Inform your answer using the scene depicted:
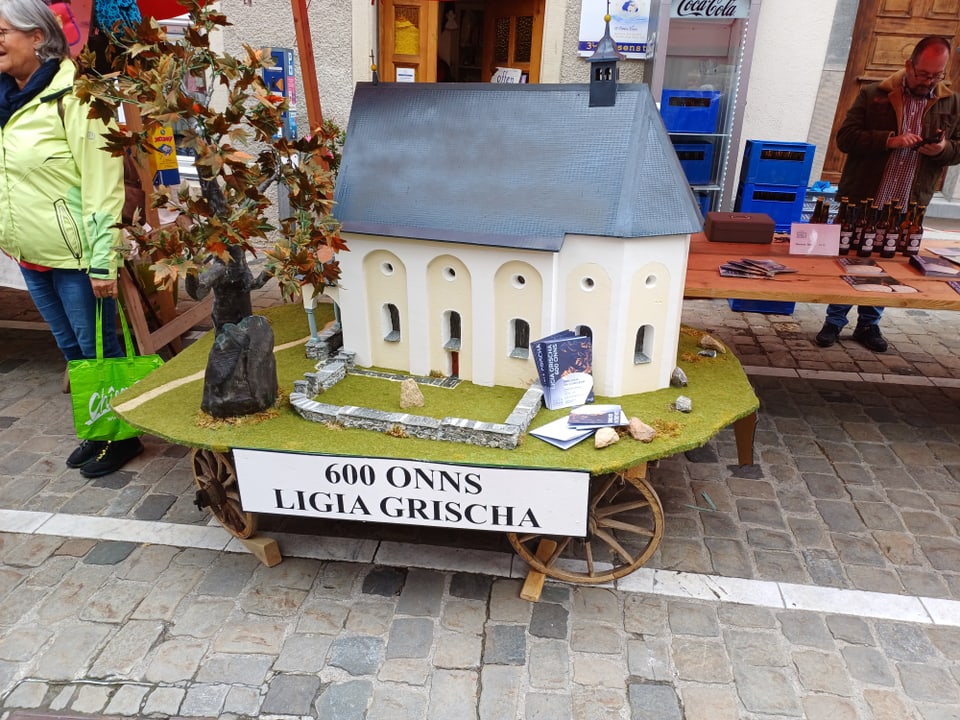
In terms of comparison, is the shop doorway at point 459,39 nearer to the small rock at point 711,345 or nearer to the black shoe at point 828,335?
the black shoe at point 828,335

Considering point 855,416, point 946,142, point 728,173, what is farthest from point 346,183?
point 728,173

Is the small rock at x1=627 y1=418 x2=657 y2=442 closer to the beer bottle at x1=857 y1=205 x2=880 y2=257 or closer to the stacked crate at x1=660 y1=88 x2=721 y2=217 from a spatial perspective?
the beer bottle at x1=857 y1=205 x2=880 y2=257

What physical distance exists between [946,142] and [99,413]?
22.9ft

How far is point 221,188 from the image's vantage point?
328 centimetres

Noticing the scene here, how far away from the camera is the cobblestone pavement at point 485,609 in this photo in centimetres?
309

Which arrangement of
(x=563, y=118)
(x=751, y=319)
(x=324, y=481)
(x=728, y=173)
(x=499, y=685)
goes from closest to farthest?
(x=499, y=685) → (x=324, y=481) → (x=563, y=118) → (x=751, y=319) → (x=728, y=173)

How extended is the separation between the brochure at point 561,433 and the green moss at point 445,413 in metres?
0.03

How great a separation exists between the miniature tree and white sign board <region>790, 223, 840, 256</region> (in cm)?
378

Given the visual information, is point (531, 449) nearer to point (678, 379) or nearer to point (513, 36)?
point (678, 379)

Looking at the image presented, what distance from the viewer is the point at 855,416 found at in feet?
18.6

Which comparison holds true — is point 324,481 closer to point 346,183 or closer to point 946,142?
point 346,183

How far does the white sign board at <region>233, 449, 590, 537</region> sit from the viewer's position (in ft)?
10.7

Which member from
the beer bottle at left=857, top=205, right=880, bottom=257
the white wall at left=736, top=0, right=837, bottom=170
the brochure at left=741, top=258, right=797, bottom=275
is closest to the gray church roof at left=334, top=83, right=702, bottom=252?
the brochure at left=741, top=258, right=797, bottom=275

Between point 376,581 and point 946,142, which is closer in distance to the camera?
point 376,581
